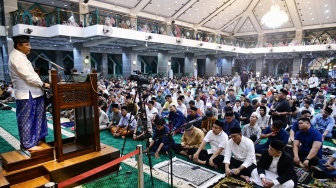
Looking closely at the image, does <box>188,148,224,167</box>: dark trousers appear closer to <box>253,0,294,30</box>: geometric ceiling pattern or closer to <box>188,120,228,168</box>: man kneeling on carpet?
<box>188,120,228,168</box>: man kneeling on carpet

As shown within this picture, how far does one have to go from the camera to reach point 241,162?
3092 millimetres

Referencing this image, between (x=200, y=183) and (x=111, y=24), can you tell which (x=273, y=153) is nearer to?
(x=200, y=183)

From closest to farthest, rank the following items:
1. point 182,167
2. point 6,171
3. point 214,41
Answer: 1. point 6,171
2. point 182,167
3. point 214,41

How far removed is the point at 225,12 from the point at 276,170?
20.3m

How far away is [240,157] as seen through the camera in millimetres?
3148

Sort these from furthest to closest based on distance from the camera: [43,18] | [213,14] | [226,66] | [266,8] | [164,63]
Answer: [226,66]
[266,8]
[213,14]
[164,63]
[43,18]

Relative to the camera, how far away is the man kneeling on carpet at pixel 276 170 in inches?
98.3

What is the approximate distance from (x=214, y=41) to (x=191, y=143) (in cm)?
1582

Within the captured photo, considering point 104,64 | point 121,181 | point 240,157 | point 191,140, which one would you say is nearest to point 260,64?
point 104,64

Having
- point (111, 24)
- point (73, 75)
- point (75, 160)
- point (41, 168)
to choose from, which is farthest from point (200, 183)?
point (111, 24)

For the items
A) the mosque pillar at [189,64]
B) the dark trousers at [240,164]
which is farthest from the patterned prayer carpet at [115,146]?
the mosque pillar at [189,64]

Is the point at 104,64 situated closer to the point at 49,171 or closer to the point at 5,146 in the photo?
the point at 5,146

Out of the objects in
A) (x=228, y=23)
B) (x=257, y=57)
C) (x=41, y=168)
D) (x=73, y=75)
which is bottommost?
(x=41, y=168)

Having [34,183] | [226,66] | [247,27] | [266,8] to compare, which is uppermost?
[266,8]
